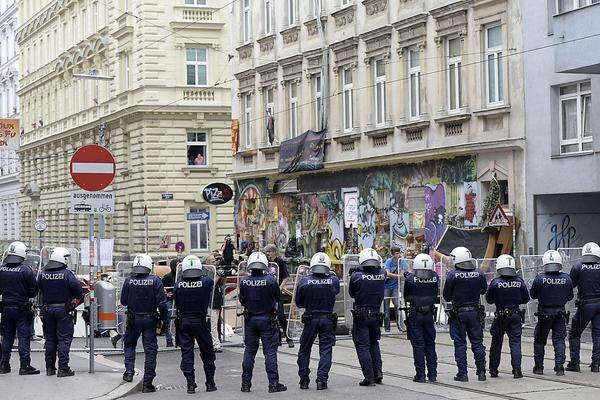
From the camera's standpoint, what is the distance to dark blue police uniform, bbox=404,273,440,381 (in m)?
15.7

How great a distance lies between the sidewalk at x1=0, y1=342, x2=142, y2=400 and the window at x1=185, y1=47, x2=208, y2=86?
116 feet

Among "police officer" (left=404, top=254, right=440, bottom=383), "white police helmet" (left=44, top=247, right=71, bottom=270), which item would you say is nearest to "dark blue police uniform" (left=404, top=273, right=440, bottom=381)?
"police officer" (left=404, top=254, right=440, bottom=383)

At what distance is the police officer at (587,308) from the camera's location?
54.1ft

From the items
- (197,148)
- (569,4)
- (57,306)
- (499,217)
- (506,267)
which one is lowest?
(57,306)

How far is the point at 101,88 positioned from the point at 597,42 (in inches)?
1490

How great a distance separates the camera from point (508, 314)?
16.0m

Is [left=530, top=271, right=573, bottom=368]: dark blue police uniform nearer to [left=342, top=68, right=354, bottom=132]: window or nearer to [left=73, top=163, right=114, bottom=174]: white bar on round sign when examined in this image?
[left=73, top=163, right=114, bottom=174]: white bar on round sign

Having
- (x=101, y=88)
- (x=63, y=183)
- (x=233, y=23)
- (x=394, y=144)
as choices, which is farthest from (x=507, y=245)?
(x=63, y=183)

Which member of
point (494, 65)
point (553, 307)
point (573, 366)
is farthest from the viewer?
point (494, 65)

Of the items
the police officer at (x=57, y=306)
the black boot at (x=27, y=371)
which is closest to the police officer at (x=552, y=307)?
the police officer at (x=57, y=306)

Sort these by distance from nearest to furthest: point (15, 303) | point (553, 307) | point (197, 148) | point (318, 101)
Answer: point (553, 307) → point (15, 303) → point (318, 101) → point (197, 148)

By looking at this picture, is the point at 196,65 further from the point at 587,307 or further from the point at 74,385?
the point at 74,385

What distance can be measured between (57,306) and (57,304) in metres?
0.04

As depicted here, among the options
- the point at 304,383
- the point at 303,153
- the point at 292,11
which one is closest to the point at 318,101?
the point at 303,153
